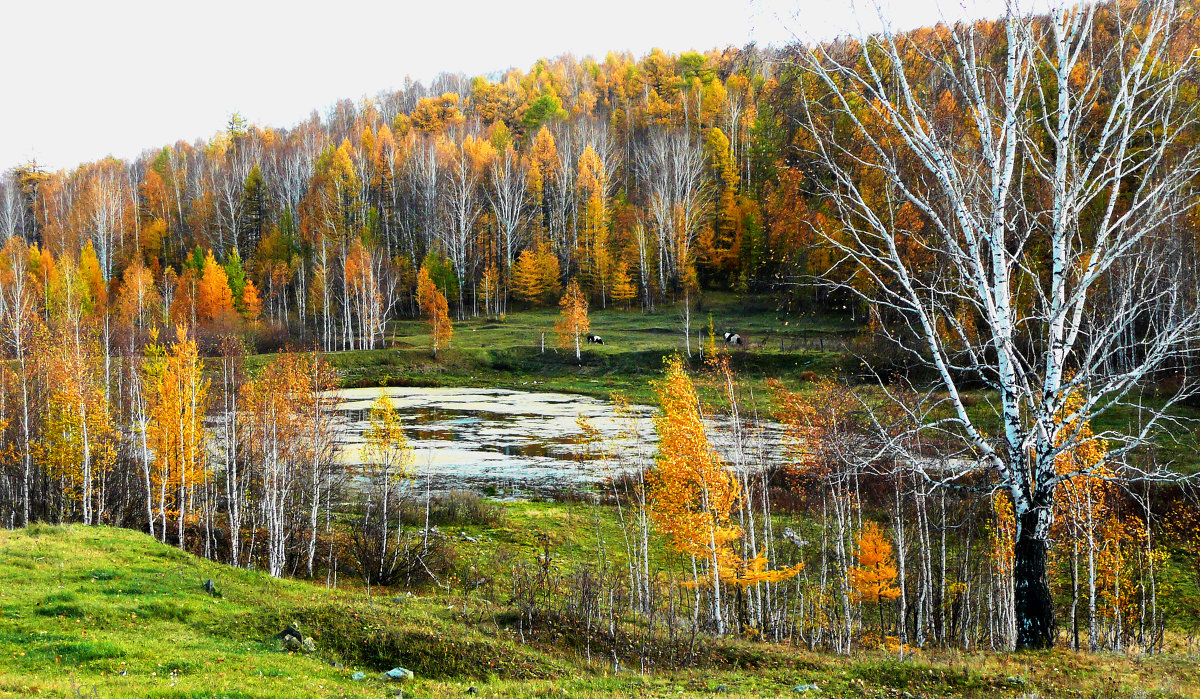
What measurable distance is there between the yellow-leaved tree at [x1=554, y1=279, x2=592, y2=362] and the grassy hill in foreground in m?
47.5

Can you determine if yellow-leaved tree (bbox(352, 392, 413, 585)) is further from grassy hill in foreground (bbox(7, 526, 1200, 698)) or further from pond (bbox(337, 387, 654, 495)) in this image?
grassy hill in foreground (bbox(7, 526, 1200, 698))

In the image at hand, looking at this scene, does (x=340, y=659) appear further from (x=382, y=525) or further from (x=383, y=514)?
(x=382, y=525)

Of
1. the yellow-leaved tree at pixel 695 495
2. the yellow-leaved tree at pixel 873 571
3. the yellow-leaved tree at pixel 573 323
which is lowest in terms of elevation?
the yellow-leaved tree at pixel 873 571

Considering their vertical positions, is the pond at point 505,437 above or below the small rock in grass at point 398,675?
below

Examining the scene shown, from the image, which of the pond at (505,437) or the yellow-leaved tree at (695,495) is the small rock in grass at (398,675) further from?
the pond at (505,437)

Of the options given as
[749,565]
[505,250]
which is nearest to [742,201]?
[505,250]

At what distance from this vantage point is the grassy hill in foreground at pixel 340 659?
8539 mm

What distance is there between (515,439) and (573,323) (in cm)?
2378

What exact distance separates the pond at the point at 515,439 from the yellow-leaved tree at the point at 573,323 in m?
9.11

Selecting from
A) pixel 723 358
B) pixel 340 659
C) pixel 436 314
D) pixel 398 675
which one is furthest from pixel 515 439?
pixel 398 675

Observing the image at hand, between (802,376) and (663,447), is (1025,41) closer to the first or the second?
(663,447)

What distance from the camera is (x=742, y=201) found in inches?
3270

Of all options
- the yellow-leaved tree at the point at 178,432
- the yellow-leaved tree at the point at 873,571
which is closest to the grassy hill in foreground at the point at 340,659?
the yellow-leaved tree at the point at 873,571

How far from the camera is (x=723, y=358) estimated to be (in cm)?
5309
